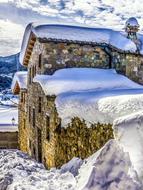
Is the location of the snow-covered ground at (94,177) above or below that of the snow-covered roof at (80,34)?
below

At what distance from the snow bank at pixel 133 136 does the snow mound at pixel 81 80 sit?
22.1ft

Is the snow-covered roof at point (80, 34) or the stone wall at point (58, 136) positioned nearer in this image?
the stone wall at point (58, 136)

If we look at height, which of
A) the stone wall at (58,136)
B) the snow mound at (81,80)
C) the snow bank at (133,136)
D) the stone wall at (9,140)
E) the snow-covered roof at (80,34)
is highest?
the snow-covered roof at (80,34)

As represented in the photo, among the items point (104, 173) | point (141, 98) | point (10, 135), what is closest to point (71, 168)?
point (104, 173)

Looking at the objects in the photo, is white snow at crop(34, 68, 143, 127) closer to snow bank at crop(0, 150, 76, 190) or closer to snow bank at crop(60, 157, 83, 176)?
snow bank at crop(60, 157, 83, 176)

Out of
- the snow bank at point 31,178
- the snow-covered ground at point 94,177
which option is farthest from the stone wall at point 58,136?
the snow-covered ground at point 94,177

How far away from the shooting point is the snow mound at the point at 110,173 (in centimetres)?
400

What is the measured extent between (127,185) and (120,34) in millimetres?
12759

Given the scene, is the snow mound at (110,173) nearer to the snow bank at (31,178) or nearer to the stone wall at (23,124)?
the snow bank at (31,178)

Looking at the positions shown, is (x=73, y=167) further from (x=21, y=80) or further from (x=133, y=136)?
(x=21, y=80)

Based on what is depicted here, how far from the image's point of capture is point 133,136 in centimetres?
438

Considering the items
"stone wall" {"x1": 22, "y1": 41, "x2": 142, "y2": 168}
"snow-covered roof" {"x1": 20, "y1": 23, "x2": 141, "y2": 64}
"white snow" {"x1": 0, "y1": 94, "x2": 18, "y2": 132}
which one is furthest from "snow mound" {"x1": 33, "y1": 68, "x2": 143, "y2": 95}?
"white snow" {"x1": 0, "y1": 94, "x2": 18, "y2": 132}

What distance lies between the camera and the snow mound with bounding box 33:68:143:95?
11.8 metres

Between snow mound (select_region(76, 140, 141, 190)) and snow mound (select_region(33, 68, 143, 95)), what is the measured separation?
22.8 ft
